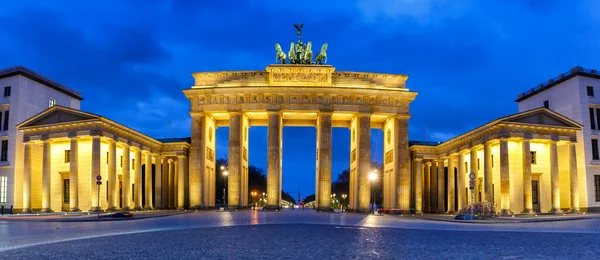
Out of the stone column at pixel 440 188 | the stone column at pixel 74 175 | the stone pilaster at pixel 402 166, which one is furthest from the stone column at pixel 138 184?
the stone column at pixel 440 188

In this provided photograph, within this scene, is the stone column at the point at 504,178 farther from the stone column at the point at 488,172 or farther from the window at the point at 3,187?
the window at the point at 3,187

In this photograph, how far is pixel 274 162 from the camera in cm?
6212

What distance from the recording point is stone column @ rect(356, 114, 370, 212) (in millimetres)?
62344

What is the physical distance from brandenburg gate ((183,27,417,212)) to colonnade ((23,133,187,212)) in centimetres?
651

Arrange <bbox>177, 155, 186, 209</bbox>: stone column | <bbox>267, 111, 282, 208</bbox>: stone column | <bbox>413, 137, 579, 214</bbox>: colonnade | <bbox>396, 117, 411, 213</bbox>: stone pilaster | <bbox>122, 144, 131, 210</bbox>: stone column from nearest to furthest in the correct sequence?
<bbox>413, 137, 579, 214</bbox>: colonnade → <bbox>122, 144, 131, 210</bbox>: stone column → <bbox>267, 111, 282, 208</bbox>: stone column → <bbox>396, 117, 411, 213</bbox>: stone pilaster → <bbox>177, 155, 186, 209</bbox>: stone column

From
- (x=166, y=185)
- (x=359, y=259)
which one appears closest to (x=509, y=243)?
(x=359, y=259)

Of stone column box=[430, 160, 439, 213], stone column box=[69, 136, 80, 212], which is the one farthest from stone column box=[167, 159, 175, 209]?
stone column box=[430, 160, 439, 213]

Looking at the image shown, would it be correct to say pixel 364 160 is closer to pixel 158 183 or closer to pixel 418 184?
pixel 418 184

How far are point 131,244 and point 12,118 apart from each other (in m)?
48.0

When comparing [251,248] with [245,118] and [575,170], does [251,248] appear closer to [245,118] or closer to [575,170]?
[575,170]

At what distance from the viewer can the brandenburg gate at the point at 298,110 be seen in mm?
62406

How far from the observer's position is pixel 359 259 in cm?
1327

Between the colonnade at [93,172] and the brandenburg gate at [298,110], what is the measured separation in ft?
21.3

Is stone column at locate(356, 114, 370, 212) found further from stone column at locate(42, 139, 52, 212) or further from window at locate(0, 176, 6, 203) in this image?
window at locate(0, 176, 6, 203)
